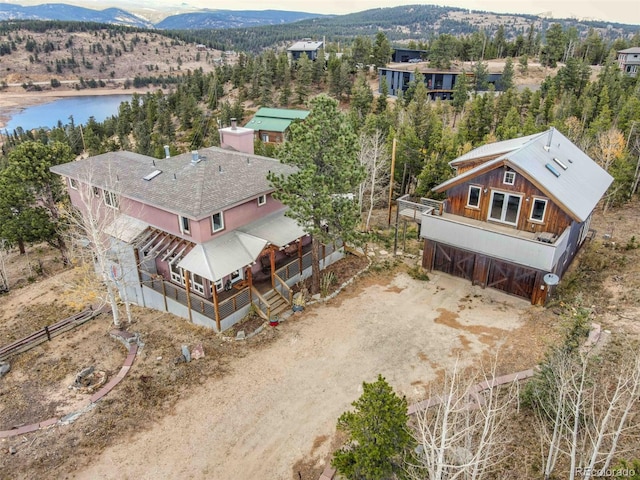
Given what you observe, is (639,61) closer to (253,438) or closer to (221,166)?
(221,166)

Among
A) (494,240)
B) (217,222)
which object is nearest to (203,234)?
(217,222)

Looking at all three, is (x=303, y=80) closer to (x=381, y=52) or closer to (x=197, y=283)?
(x=381, y=52)

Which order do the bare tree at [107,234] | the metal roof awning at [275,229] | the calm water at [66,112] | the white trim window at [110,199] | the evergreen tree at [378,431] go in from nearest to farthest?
the evergreen tree at [378,431] < the bare tree at [107,234] < the metal roof awning at [275,229] < the white trim window at [110,199] < the calm water at [66,112]

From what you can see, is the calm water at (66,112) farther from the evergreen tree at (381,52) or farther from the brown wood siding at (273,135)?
the evergreen tree at (381,52)

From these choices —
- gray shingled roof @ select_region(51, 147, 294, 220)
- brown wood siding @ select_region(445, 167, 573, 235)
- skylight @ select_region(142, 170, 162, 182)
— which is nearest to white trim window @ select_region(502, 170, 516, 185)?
brown wood siding @ select_region(445, 167, 573, 235)

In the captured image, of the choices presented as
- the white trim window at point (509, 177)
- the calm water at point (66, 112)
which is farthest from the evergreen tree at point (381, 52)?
the calm water at point (66, 112)

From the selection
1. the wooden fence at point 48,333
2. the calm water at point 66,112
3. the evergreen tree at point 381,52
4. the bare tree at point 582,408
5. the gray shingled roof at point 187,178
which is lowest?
the calm water at point 66,112

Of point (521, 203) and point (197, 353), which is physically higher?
point (521, 203)
